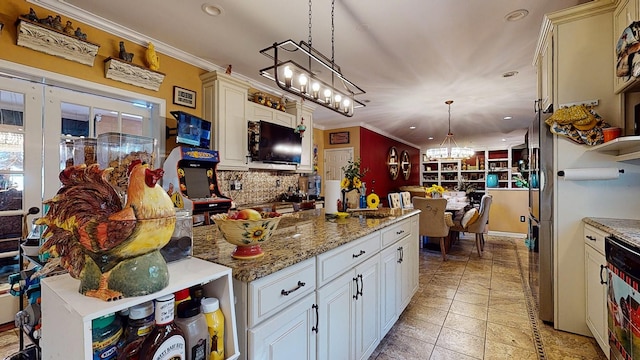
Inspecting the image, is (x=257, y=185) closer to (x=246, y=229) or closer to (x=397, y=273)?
(x=397, y=273)

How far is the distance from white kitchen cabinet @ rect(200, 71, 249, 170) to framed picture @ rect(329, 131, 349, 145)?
131 inches

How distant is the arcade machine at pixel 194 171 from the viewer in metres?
2.89

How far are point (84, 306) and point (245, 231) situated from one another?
1.56 ft

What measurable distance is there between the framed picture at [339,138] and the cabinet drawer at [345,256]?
197 inches

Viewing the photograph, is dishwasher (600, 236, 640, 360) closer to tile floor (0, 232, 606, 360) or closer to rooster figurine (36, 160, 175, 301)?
tile floor (0, 232, 606, 360)

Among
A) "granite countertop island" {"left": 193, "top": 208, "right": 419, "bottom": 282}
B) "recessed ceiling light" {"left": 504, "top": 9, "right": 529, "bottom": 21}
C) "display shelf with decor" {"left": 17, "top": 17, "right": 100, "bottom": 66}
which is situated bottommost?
"granite countertop island" {"left": 193, "top": 208, "right": 419, "bottom": 282}

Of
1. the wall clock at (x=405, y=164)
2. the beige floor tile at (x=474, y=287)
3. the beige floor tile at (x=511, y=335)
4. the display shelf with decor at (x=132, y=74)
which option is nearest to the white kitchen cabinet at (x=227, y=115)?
the display shelf with decor at (x=132, y=74)

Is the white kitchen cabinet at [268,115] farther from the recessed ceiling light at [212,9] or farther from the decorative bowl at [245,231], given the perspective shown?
the decorative bowl at [245,231]

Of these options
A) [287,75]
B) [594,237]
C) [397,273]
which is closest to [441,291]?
[397,273]

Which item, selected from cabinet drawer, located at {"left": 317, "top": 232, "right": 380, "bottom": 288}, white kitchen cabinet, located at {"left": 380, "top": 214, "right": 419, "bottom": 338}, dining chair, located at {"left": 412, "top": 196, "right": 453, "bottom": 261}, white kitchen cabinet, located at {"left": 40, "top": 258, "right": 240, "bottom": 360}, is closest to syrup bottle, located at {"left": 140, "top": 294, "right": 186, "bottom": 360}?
white kitchen cabinet, located at {"left": 40, "top": 258, "right": 240, "bottom": 360}

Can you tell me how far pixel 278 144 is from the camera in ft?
13.7

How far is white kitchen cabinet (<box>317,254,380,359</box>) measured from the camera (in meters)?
1.36

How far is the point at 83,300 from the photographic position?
2.22 ft

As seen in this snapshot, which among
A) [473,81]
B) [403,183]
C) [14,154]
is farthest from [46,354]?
[403,183]
